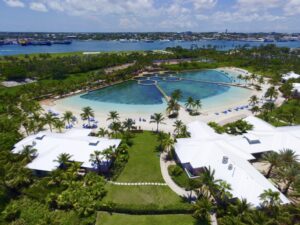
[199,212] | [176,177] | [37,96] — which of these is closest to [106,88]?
[37,96]

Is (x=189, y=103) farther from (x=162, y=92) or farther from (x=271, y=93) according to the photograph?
(x=271, y=93)

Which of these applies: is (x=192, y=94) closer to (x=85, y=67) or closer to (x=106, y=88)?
(x=106, y=88)

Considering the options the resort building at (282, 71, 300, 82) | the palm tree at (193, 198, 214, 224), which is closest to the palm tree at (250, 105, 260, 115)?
the palm tree at (193, 198, 214, 224)

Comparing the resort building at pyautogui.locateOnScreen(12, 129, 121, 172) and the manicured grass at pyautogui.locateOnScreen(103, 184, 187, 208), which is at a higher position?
the resort building at pyautogui.locateOnScreen(12, 129, 121, 172)

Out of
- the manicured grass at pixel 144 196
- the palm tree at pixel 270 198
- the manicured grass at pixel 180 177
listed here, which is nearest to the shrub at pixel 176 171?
the manicured grass at pixel 180 177

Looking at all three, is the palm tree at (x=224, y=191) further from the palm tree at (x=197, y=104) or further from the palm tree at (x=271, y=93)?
the palm tree at (x=271, y=93)

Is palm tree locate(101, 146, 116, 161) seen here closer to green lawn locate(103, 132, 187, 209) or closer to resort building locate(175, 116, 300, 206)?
green lawn locate(103, 132, 187, 209)
